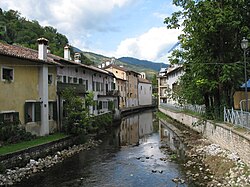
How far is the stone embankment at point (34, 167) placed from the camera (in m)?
14.6

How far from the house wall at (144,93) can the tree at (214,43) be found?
61162 mm

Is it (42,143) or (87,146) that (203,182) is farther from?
(87,146)

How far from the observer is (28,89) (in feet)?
72.4

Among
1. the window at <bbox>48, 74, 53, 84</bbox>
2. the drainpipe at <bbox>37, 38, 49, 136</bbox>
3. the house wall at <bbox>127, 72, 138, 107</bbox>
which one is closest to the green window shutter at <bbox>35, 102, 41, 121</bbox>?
the drainpipe at <bbox>37, 38, 49, 136</bbox>

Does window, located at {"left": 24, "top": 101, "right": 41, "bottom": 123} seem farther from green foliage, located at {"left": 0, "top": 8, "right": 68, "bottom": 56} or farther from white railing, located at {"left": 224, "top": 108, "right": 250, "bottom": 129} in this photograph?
green foliage, located at {"left": 0, "top": 8, "right": 68, "bottom": 56}

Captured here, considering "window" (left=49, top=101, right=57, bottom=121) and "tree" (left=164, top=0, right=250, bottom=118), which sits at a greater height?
"tree" (left=164, top=0, right=250, bottom=118)

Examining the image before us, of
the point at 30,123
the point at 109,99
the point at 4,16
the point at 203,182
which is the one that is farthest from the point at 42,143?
the point at 4,16

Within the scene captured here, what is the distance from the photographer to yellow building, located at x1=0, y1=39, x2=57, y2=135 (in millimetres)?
19719

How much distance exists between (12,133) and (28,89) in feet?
13.0

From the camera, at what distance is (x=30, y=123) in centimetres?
2200

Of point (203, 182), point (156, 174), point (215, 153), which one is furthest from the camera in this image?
point (215, 153)

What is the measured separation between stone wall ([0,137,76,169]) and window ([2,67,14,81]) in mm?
5130

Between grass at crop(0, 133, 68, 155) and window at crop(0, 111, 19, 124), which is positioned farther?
window at crop(0, 111, 19, 124)

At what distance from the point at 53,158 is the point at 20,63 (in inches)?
281
